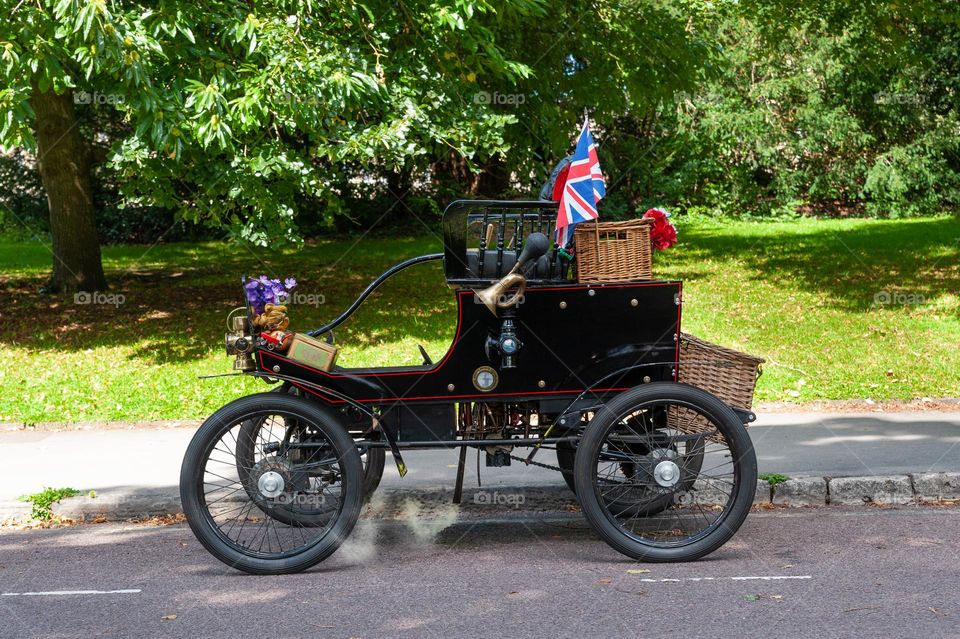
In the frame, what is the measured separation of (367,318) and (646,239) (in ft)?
25.0

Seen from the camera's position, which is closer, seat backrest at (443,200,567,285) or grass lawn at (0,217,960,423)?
seat backrest at (443,200,567,285)

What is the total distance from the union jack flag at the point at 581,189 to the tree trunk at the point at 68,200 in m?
9.91

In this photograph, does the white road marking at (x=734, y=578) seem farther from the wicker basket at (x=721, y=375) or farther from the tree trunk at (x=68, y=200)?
the tree trunk at (x=68, y=200)

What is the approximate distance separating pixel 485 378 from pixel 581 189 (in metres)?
0.99

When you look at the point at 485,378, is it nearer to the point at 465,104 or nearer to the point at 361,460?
the point at 361,460

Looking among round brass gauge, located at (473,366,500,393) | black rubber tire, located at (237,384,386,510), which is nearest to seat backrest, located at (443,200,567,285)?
round brass gauge, located at (473,366,500,393)

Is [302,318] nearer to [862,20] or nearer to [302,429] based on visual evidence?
[302,429]

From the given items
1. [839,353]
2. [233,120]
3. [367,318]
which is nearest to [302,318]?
[367,318]

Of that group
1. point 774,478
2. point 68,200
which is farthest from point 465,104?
point 774,478

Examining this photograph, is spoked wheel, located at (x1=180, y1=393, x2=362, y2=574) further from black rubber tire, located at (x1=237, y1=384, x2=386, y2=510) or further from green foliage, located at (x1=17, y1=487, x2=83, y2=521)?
green foliage, located at (x1=17, y1=487, x2=83, y2=521)

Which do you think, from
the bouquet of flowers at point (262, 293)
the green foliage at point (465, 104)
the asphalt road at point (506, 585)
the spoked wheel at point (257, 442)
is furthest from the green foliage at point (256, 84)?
the asphalt road at point (506, 585)

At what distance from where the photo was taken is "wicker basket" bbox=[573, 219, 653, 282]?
4.96 m

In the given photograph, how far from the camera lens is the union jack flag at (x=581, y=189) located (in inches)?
191

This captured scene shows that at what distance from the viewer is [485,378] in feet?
16.5
